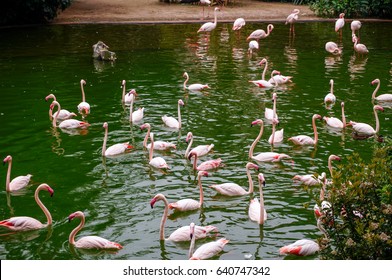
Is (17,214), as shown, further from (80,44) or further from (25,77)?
(80,44)

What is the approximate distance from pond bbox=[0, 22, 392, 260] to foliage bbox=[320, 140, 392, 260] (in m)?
0.50

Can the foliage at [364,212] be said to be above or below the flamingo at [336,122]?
above

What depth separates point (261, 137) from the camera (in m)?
12.5

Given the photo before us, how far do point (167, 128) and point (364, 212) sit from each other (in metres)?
7.10

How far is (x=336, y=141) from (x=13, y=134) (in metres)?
6.18

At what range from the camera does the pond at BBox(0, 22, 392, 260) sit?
8.88m

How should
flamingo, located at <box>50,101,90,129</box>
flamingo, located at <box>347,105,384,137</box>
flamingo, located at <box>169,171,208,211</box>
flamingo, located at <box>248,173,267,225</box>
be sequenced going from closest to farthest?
1. flamingo, located at <box>248,173,267,225</box>
2. flamingo, located at <box>169,171,208,211</box>
3. flamingo, located at <box>347,105,384,137</box>
4. flamingo, located at <box>50,101,90,129</box>

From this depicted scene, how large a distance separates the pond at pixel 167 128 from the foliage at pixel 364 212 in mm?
497

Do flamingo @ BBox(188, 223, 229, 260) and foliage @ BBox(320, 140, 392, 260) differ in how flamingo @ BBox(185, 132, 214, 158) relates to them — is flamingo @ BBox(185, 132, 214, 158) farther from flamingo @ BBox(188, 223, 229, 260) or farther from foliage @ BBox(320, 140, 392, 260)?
foliage @ BBox(320, 140, 392, 260)

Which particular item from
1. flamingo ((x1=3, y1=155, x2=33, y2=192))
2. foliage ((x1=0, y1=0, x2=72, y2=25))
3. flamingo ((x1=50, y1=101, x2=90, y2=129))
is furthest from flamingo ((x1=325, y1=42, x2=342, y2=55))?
flamingo ((x1=3, y1=155, x2=33, y2=192))

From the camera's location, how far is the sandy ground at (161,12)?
2603 centimetres

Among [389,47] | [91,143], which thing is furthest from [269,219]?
[389,47]

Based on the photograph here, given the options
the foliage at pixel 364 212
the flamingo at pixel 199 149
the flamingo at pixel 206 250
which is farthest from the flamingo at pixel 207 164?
the foliage at pixel 364 212

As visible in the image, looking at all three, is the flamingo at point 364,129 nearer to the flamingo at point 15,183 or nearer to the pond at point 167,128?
the pond at point 167,128
